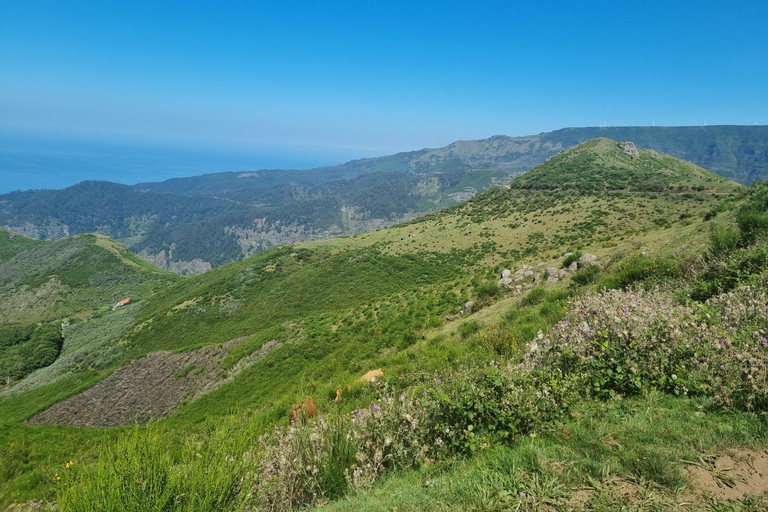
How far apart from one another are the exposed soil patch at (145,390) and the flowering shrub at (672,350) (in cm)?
2225

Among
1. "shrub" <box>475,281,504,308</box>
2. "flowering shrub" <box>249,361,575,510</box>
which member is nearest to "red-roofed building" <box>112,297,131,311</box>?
"shrub" <box>475,281,504,308</box>

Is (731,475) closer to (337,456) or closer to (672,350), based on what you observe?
(672,350)

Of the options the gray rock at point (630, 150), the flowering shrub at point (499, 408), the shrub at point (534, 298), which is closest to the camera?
the flowering shrub at point (499, 408)

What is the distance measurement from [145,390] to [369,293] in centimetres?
2350

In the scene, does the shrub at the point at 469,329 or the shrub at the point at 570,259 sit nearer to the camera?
the shrub at the point at 469,329

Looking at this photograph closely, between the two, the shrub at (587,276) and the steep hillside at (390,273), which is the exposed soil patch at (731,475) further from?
the shrub at (587,276)

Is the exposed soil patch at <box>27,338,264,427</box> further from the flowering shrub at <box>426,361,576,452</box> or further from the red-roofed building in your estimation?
the red-roofed building

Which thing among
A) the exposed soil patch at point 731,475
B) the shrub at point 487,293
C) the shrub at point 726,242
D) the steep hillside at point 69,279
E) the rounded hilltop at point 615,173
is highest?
the rounded hilltop at point 615,173

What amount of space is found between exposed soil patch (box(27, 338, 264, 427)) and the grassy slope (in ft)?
8.07

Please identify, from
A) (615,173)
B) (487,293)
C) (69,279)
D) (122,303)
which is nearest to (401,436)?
(487,293)

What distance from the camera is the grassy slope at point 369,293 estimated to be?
1294cm

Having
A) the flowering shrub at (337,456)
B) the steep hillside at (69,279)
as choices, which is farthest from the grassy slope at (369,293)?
the steep hillside at (69,279)

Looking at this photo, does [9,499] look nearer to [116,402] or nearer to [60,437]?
[60,437]

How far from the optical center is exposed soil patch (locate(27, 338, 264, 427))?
22.2 metres
